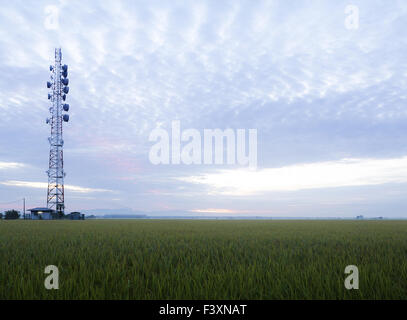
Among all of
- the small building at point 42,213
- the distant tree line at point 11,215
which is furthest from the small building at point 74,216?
the distant tree line at point 11,215

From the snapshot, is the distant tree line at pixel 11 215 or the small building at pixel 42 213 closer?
the small building at pixel 42 213

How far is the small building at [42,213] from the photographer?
174ft

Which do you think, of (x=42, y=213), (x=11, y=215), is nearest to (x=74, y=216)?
(x=42, y=213)

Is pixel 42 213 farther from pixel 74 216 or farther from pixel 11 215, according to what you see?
pixel 11 215

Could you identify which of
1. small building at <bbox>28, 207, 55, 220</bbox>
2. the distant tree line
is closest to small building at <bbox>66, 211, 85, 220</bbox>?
small building at <bbox>28, 207, 55, 220</bbox>

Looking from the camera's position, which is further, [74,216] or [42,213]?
[74,216]

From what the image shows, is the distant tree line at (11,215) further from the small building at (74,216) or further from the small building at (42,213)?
the small building at (74,216)

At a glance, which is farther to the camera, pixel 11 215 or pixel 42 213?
pixel 11 215

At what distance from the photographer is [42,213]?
2124 inches

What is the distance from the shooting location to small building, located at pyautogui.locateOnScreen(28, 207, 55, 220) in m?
53.0
